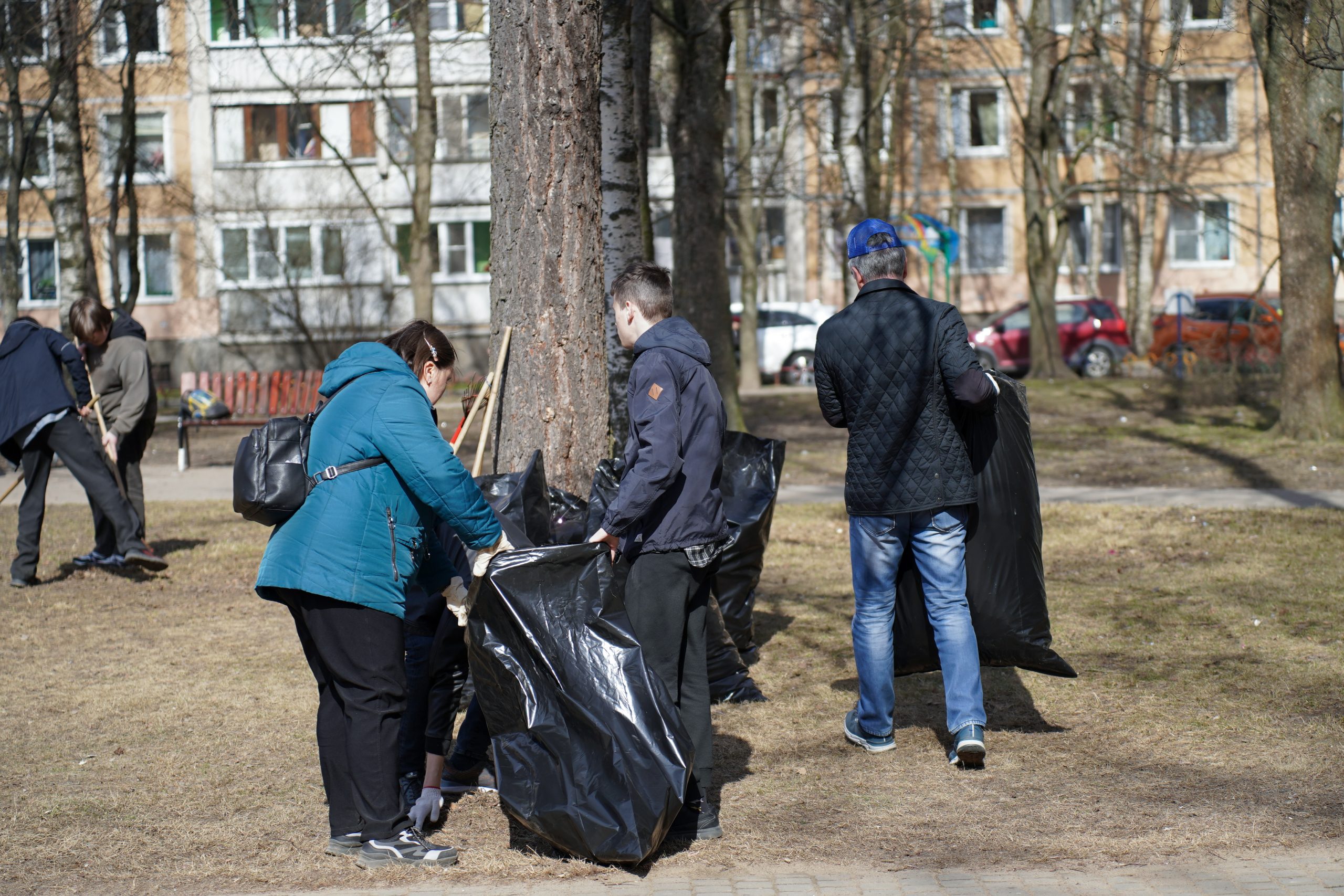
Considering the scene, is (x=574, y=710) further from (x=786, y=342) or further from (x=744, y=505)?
(x=786, y=342)

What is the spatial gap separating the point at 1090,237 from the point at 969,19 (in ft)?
27.4

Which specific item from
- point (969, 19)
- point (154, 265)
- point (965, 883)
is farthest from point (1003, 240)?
point (965, 883)

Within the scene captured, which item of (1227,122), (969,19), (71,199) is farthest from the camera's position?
(1227,122)

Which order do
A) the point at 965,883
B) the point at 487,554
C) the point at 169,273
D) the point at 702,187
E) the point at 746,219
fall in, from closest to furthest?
the point at 965,883 → the point at 487,554 → the point at 702,187 → the point at 746,219 → the point at 169,273

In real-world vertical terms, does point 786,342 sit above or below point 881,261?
below

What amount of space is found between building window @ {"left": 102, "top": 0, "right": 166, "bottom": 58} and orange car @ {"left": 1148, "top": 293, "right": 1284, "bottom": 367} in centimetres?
1385

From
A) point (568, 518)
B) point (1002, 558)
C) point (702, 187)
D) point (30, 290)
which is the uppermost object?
point (702, 187)

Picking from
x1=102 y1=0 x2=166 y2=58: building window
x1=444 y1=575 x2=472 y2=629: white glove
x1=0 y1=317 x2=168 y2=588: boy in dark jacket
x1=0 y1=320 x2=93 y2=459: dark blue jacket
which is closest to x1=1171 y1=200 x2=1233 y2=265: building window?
x1=102 y1=0 x2=166 y2=58: building window

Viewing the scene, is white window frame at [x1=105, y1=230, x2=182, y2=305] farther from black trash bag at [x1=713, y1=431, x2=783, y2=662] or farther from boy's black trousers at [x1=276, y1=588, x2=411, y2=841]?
boy's black trousers at [x1=276, y1=588, x2=411, y2=841]

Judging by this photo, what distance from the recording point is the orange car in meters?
20.0

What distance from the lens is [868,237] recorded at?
4.78 meters

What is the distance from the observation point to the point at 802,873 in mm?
3783

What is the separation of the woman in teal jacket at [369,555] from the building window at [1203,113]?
1140 inches

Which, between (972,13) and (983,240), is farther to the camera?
(983,240)
